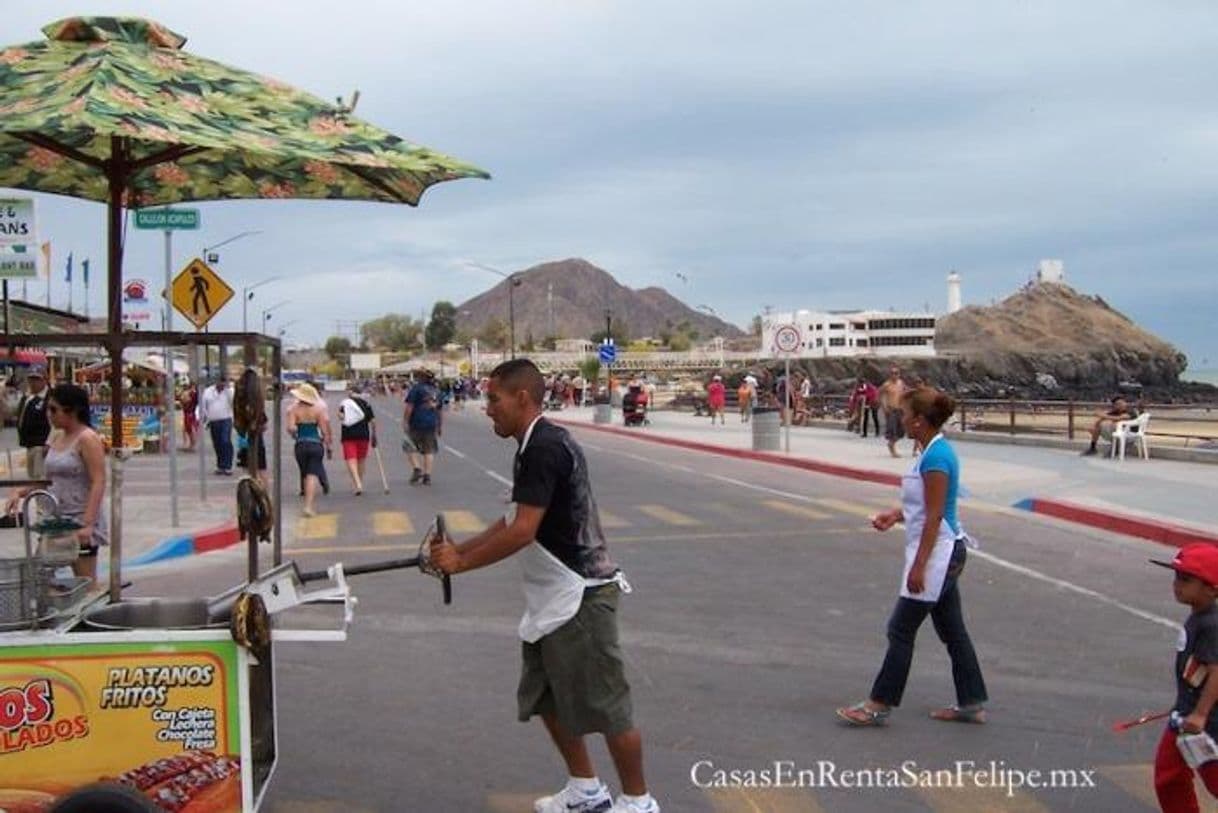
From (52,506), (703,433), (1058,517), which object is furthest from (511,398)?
(703,433)

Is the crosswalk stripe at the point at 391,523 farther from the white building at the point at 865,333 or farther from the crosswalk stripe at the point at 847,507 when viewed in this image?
the white building at the point at 865,333

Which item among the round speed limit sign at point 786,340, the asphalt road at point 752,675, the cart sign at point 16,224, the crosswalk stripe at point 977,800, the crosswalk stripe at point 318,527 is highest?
the cart sign at point 16,224

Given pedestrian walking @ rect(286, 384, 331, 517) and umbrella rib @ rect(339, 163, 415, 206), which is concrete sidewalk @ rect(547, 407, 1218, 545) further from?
umbrella rib @ rect(339, 163, 415, 206)

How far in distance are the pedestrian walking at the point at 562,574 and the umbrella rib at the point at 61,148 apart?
2151 mm

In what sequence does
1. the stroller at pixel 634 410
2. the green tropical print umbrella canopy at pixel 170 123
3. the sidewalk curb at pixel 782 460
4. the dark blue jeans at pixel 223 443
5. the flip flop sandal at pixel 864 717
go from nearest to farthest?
1. the green tropical print umbrella canopy at pixel 170 123
2. the flip flop sandal at pixel 864 717
3. the sidewalk curb at pixel 782 460
4. the dark blue jeans at pixel 223 443
5. the stroller at pixel 634 410

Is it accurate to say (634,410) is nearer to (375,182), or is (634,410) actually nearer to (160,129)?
(375,182)

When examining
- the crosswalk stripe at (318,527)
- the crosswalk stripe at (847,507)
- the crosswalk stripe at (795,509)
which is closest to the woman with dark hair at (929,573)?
the crosswalk stripe at (318,527)

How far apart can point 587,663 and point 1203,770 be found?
2.17 metres

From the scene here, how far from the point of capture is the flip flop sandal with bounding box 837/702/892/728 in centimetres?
624

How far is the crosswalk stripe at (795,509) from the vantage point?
15.6 meters

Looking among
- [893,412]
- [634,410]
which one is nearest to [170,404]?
[893,412]

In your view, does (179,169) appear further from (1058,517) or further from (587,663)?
(1058,517)

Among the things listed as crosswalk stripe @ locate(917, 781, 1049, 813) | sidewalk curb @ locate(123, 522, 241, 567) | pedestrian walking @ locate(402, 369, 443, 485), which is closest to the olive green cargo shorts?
crosswalk stripe @ locate(917, 781, 1049, 813)

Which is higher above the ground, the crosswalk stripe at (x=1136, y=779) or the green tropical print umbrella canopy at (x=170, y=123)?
the green tropical print umbrella canopy at (x=170, y=123)
